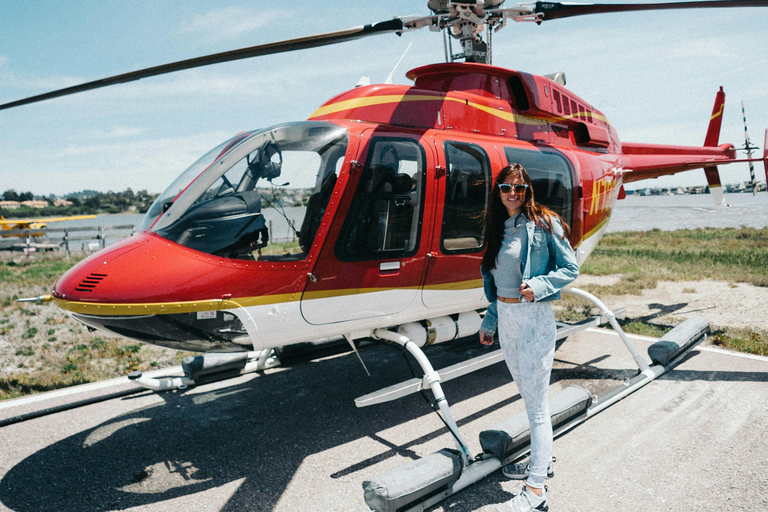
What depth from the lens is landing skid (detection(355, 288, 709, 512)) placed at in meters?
2.92

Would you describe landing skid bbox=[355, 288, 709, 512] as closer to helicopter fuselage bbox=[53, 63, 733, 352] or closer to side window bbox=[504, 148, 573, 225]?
helicopter fuselage bbox=[53, 63, 733, 352]

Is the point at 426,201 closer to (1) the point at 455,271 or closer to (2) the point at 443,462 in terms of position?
(1) the point at 455,271

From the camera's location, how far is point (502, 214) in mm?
3133

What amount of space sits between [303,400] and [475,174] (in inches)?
109

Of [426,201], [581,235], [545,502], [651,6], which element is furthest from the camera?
[581,235]

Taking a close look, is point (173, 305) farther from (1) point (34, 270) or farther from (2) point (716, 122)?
(1) point (34, 270)

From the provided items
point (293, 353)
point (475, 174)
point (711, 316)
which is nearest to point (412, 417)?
point (293, 353)

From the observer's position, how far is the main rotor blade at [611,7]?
3.56m

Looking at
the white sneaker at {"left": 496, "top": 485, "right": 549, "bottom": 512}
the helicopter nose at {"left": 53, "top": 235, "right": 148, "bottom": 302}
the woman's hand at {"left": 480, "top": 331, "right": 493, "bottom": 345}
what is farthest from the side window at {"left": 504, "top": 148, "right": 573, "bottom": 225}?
the helicopter nose at {"left": 53, "top": 235, "right": 148, "bottom": 302}

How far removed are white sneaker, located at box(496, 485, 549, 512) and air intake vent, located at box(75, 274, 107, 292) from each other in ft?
9.29

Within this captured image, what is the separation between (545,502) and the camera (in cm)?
300

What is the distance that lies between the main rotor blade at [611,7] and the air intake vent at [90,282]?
3.96m

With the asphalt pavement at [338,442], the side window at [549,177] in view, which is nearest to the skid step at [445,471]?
the asphalt pavement at [338,442]

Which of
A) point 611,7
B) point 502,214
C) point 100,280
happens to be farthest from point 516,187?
point 100,280
